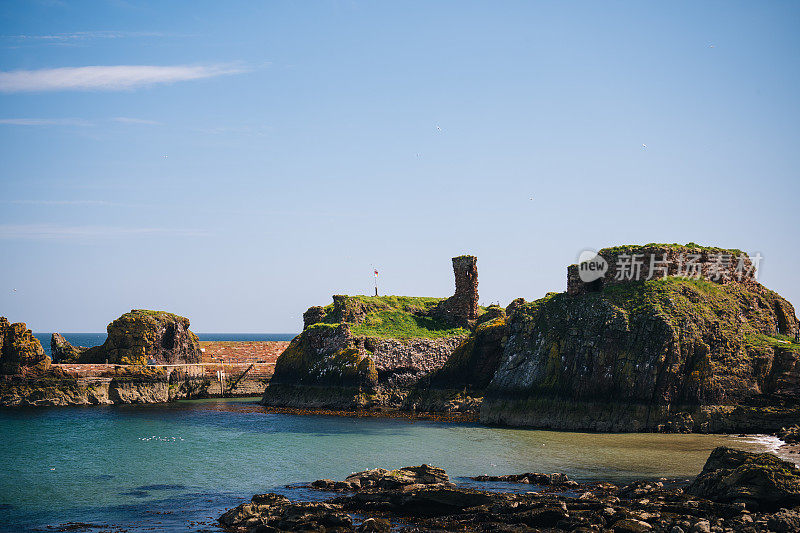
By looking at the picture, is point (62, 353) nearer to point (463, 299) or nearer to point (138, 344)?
point (138, 344)

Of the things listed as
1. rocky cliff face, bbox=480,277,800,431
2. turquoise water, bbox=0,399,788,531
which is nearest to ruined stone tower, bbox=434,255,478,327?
rocky cliff face, bbox=480,277,800,431

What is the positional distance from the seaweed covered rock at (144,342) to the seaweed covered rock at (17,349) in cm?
694

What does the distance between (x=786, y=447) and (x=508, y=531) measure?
19949 mm

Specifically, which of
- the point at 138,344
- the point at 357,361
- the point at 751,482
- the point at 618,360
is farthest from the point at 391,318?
the point at 751,482

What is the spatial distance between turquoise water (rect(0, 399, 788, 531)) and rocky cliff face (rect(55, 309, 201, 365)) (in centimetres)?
1519

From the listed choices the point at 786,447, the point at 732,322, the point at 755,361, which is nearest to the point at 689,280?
the point at 732,322

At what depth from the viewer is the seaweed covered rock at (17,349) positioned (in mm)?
57250

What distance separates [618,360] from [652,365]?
1968 millimetres

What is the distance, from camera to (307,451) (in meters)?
35.9

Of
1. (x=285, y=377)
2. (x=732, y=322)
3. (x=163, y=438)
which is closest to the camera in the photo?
(x=163, y=438)

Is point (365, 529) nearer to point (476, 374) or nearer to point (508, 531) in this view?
point (508, 531)

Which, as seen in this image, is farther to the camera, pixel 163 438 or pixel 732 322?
pixel 732 322

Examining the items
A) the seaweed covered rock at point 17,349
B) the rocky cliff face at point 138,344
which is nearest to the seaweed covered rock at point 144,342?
the rocky cliff face at point 138,344

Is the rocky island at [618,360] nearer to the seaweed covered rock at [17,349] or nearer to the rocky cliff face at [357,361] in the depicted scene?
the rocky cliff face at [357,361]
